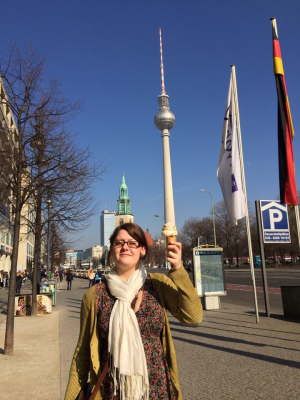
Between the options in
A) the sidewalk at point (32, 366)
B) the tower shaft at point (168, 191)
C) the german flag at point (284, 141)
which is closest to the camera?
the sidewalk at point (32, 366)

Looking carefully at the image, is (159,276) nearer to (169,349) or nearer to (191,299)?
(191,299)

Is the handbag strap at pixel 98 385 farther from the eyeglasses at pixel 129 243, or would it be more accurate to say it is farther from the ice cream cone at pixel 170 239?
the ice cream cone at pixel 170 239

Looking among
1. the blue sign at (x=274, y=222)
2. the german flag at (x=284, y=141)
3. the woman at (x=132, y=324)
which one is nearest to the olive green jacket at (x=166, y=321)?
the woman at (x=132, y=324)

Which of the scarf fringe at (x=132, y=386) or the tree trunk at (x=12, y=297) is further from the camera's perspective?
the tree trunk at (x=12, y=297)

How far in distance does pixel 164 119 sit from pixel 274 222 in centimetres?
9840

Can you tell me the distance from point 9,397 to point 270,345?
206 inches

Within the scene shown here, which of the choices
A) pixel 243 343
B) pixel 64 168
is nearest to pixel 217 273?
pixel 243 343

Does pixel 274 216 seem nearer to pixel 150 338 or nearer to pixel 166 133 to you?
pixel 150 338

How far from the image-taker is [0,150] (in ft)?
27.5

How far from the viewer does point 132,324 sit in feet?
7.28

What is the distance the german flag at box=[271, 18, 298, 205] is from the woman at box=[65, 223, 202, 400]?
4833 mm

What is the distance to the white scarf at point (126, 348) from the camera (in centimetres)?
214

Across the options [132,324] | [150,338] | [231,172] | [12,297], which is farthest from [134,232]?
[231,172]

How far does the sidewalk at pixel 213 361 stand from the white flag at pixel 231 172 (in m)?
3.19
